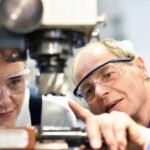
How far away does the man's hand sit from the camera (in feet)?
2.07

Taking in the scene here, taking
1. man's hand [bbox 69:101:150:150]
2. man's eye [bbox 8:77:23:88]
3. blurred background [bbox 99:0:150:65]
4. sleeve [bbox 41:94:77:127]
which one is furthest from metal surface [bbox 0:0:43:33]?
blurred background [bbox 99:0:150:65]

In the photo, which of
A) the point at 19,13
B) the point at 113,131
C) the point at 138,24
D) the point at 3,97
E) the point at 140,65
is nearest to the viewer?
the point at 19,13

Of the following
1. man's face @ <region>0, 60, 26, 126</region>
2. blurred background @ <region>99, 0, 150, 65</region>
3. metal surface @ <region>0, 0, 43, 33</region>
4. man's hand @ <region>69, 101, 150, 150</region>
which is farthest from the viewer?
blurred background @ <region>99, 0, 150, 65</region>

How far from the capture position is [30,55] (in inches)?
23.4

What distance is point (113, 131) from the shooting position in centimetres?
67

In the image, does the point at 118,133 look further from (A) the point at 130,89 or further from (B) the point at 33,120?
(B) the point at 33,120

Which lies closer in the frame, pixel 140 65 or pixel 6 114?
pixel 6 114

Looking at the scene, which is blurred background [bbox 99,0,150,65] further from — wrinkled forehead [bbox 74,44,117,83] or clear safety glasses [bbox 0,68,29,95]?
clear safety glasses [bbox 0,68,29,95]

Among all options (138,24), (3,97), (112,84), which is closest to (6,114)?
(3,97)

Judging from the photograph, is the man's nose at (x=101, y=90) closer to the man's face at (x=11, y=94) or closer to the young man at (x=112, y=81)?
the young man at (x=112, y=81)

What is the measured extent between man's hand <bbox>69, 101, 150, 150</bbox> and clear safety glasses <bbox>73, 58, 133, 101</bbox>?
68 cm

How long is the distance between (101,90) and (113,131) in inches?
28.6

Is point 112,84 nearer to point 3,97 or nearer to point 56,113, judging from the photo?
point 56,113

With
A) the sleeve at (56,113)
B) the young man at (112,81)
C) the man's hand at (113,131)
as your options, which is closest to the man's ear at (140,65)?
the young man at (112,81)
